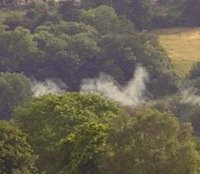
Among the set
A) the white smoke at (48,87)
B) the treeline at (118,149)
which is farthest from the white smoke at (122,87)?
the treeline at (118,149)

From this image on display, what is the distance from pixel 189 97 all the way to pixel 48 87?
18462mm

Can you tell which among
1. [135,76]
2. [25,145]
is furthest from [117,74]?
[25,145]

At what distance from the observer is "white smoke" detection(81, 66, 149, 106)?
8275 cm

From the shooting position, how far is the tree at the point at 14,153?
40.5 metres

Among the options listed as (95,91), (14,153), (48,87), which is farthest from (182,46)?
(14,153)

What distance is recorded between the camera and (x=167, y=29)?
111062mm

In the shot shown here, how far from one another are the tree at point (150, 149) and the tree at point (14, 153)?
226 inches

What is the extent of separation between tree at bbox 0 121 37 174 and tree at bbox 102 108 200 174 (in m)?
5.73

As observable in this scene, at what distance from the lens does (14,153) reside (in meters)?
40.8

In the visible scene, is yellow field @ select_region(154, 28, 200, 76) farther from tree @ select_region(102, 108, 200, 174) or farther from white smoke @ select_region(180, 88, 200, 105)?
tree @ select_region(102, 108, 200, 174)

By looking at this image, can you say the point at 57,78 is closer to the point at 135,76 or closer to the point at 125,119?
the point at 135,76

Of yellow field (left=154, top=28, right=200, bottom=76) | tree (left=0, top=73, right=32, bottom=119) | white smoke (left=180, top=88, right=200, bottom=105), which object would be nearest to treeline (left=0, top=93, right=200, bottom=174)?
tree (left=0, top=73, right=32, bottom=119)

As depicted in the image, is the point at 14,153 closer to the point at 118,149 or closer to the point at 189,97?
the point at 118,149

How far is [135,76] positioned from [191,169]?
1993 inches
